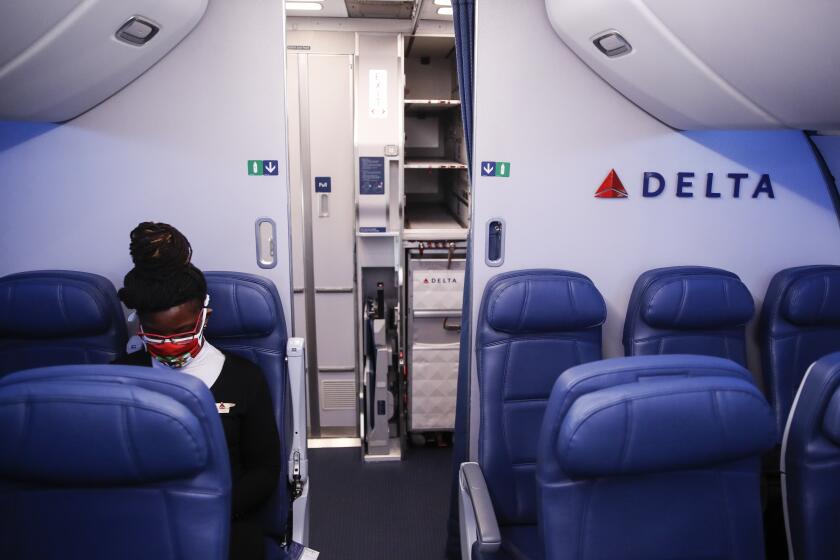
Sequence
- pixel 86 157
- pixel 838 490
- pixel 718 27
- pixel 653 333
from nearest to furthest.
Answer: pixel 838 490 < pixel 718 27 < pixel 86 157 < pixel 653 333

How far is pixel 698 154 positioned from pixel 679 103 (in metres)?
0.42

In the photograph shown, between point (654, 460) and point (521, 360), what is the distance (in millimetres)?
1119

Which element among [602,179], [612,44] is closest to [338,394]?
[602,179]

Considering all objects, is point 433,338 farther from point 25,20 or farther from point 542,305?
point 25,20

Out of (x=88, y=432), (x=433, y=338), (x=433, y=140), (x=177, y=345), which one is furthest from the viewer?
(x=433, y=140)

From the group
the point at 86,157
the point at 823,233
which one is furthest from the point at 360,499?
the point at 823,233

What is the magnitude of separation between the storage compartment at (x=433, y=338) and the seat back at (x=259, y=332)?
5.63 ft

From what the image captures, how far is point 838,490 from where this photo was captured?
1.58 m

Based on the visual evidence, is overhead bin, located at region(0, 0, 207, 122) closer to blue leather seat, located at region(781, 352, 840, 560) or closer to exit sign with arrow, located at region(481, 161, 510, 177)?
exit sign with arrow, located at region(481, 161, 510, 177)

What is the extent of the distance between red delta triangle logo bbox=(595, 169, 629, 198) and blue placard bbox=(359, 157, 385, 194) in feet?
5.32

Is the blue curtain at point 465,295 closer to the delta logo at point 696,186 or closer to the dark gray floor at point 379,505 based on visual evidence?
the dark gray floor at point 379,505

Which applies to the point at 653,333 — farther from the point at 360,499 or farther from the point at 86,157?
the point at 86,157

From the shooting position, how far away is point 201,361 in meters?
2.07

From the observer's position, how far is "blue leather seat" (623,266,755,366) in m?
2.61
